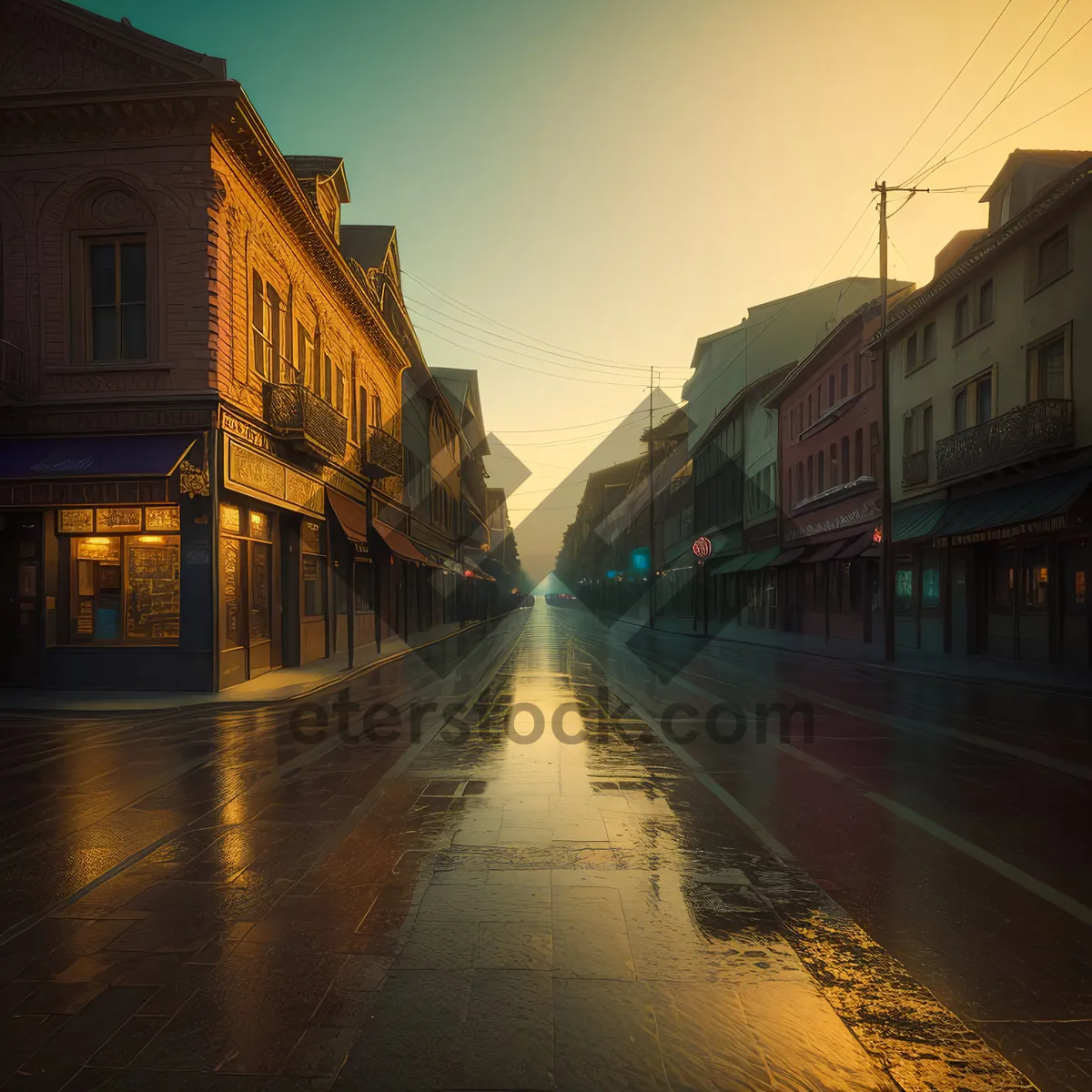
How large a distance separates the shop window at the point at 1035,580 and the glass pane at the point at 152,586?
820 inches

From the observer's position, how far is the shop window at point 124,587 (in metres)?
16.8

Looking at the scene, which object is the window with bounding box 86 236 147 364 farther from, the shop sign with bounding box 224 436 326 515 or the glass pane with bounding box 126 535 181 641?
the glass pane with bounding box 126 535 181 641

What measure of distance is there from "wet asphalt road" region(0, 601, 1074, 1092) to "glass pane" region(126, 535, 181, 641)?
22.2ft

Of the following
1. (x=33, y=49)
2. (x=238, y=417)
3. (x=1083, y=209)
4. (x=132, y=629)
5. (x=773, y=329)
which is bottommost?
(x=132, y=629)

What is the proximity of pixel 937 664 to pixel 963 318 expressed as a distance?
11201 mm

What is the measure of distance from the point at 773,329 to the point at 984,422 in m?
32.9

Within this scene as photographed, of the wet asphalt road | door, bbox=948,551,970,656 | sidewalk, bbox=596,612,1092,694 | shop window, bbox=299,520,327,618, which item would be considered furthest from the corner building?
door, bbox=948,551,970,656

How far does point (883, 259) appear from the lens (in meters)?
24.7

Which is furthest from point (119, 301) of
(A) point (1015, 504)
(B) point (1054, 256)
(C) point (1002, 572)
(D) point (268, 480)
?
(C) point (1002, 572)

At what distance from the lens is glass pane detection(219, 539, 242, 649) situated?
17.2 meters

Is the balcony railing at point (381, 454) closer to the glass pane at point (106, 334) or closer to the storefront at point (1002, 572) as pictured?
the glass pane at point (106, 334)

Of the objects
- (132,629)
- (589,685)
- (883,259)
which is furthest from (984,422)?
(132,629)

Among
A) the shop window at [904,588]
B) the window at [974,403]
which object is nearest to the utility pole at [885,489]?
the window at [974,403]

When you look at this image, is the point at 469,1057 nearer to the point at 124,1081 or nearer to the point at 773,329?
the point at 124,1081
